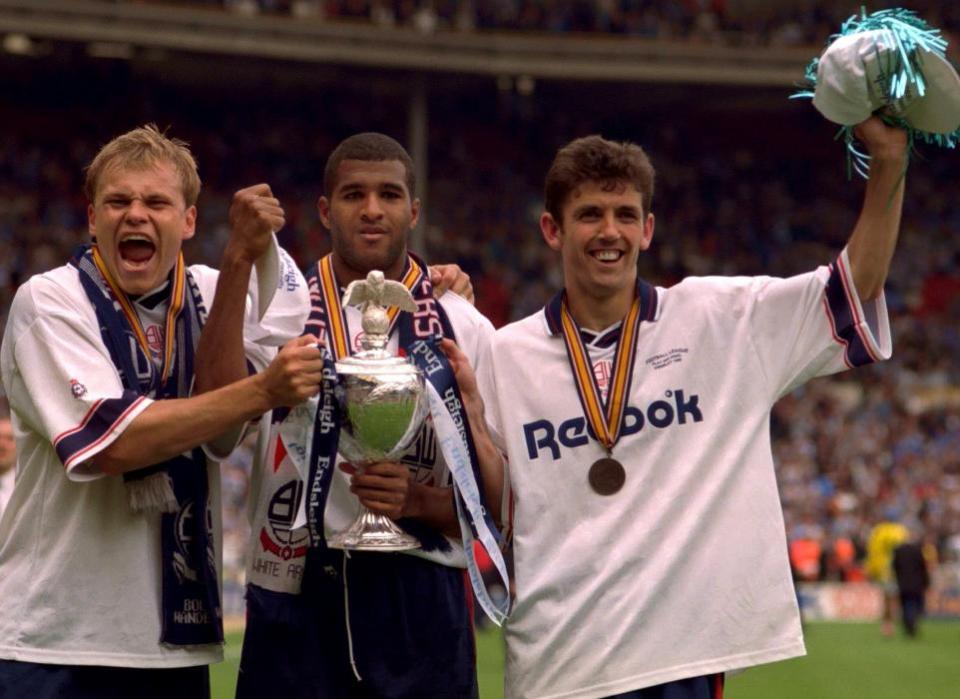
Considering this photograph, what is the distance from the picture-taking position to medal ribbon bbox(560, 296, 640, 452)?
14.0ft

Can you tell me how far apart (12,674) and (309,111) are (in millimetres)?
23783

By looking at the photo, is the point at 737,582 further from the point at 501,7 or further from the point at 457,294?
the point at 501,7

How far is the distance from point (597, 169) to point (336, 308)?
30.7 inches

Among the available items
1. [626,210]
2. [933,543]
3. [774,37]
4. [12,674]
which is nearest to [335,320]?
[626,210]

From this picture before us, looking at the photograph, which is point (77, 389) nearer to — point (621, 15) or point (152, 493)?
point (152, 493)

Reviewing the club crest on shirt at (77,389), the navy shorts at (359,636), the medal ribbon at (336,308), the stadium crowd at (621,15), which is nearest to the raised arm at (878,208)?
the medal ribbon at (336,308)

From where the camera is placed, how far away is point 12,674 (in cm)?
413

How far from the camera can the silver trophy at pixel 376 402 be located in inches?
163

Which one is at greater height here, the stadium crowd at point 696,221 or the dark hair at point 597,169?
the stadium crowd at point 696,221

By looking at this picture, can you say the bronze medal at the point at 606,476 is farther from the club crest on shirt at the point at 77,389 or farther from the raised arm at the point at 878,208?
the club crest on shirt at the point at 77,389

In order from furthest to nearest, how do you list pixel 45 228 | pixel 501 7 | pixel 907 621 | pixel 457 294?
pixel 501 7 < pixel 45 228 < pixel 907 621 < pixel 457 294

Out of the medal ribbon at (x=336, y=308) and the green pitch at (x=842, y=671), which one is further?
the green pitch at (x=842, y=671)

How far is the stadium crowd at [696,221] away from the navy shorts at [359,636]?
15570 mm

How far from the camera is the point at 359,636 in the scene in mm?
4387
